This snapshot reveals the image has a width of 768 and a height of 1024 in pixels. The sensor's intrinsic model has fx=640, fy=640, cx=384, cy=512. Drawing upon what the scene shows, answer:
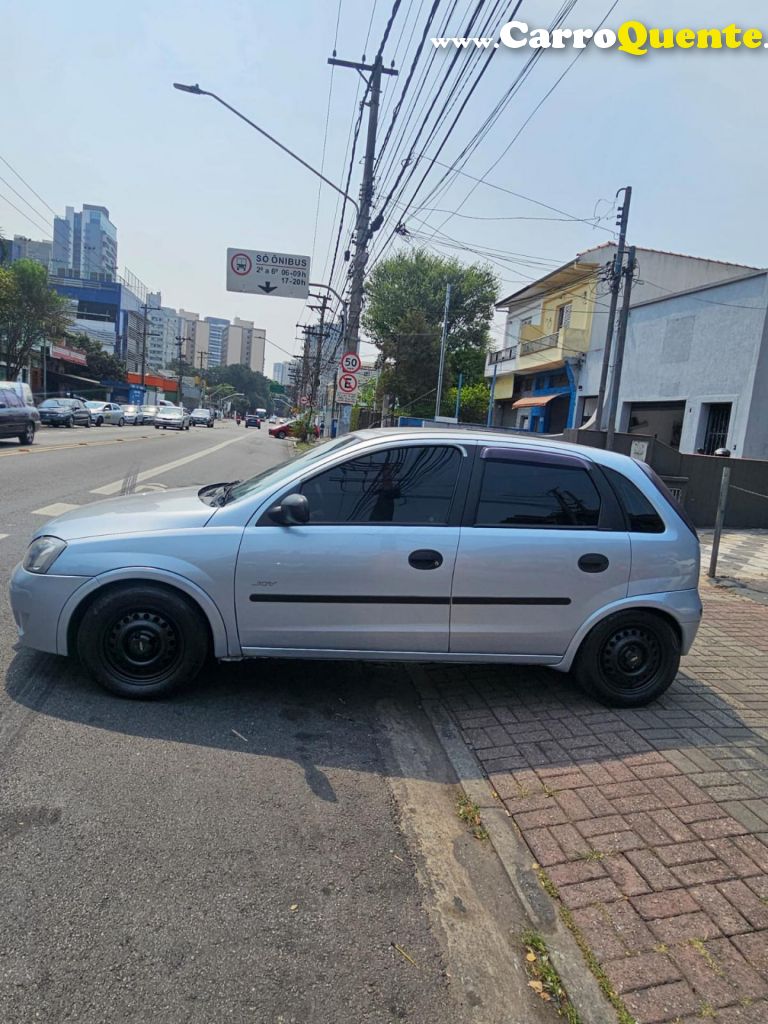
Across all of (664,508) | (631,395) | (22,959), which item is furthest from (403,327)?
(22,959)

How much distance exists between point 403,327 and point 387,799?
38.4m

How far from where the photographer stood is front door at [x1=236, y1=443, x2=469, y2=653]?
3615mm

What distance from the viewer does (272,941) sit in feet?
7.09

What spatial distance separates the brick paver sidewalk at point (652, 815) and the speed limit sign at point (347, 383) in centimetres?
1330

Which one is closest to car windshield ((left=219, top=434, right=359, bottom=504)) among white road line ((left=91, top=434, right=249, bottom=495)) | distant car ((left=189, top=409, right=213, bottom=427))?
white road line ((left=91, top=434, right=249, bottom=495))

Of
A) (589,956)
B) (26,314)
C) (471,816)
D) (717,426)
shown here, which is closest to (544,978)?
(589,956)

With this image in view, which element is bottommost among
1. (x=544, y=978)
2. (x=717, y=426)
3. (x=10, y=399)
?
(x=544, y=978)

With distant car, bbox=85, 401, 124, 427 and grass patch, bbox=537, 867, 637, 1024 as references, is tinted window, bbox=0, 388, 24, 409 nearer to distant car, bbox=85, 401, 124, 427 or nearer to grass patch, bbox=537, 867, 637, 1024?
distant car, bbox=85, 401, 124, 427

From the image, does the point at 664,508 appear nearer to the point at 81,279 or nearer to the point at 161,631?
the point at 161,631

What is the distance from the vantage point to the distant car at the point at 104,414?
1420 inches

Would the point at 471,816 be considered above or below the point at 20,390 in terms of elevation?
below

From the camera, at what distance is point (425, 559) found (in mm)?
3656

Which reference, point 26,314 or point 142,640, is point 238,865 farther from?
point 26,314

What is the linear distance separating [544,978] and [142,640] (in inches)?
102
